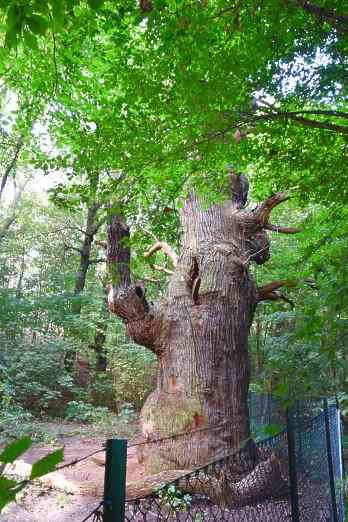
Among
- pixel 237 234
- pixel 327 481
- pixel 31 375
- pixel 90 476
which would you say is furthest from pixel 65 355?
pixel 327 481

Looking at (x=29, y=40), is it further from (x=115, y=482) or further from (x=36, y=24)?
(x=115, y=482)

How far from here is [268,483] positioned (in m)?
4.84

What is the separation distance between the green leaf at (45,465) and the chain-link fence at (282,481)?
141 cm

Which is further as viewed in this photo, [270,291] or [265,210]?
[270,291]

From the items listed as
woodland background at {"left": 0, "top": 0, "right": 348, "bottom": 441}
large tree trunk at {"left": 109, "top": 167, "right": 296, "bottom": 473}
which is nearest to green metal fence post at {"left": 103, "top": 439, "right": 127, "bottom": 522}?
woodland background at {"left": 0, "top": 0, "right": 348, "bottom": 441}

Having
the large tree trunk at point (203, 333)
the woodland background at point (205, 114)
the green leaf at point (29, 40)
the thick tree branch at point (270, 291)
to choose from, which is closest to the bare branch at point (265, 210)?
the large tree trunk at point (203, 333)

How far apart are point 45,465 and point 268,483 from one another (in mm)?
4922

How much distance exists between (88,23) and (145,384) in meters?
11.7

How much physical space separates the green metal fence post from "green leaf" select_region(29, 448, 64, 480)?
2.76 ft

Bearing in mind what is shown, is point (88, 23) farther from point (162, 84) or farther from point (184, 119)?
point (184, 119)

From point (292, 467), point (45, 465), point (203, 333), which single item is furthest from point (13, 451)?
point (203, 333)

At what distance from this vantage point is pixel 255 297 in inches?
281

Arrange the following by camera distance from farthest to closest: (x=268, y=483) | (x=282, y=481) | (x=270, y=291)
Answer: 1. (x=270, y=291)
2. (x=268, y=483)
3. (x=282, y=481)

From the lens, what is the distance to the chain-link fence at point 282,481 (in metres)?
2.68
